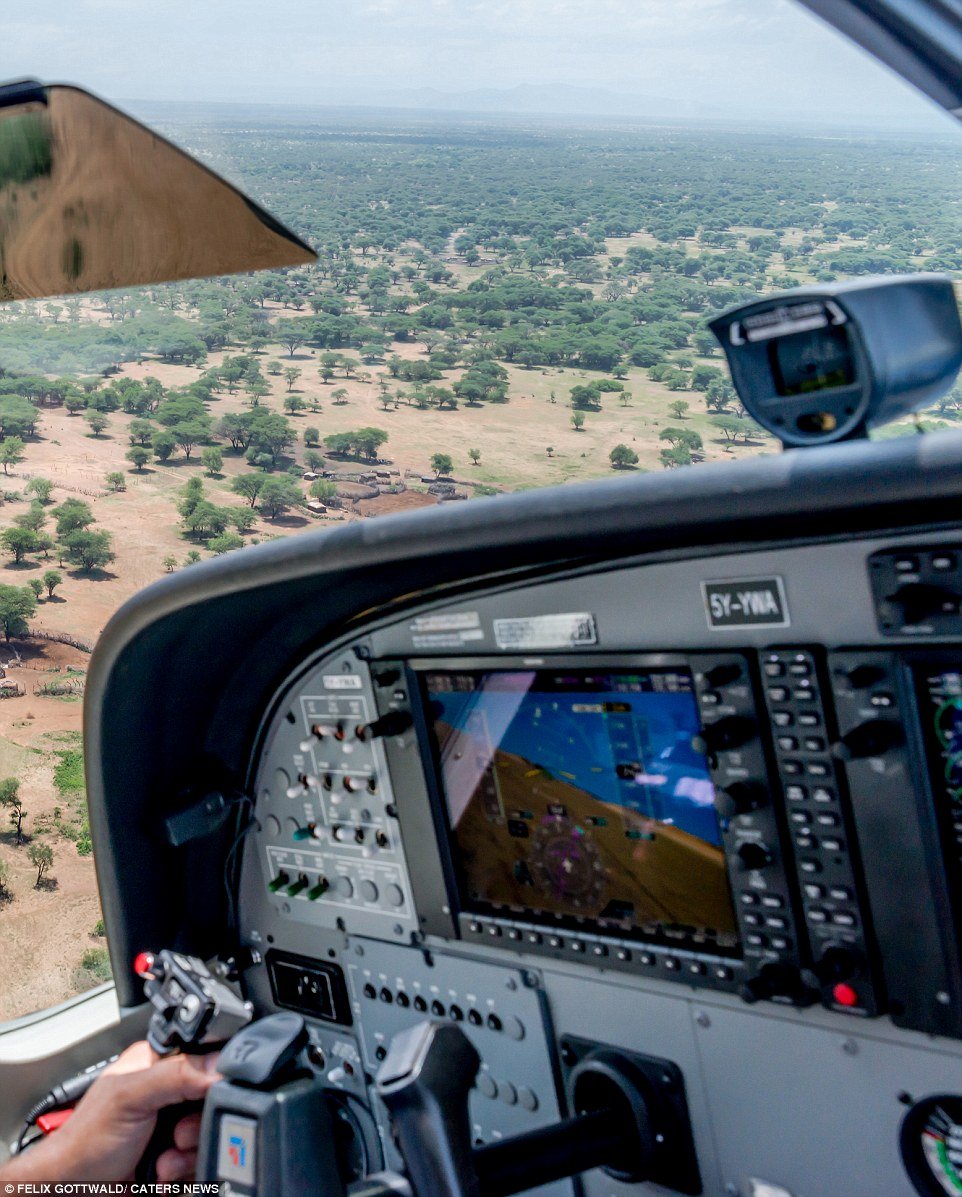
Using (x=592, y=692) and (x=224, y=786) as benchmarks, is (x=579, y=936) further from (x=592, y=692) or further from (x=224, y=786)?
(x=224, y=786)

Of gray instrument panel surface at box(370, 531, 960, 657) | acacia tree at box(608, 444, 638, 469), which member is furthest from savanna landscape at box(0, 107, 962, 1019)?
gray instrument panel surface at box(370, 531, 960, 657)

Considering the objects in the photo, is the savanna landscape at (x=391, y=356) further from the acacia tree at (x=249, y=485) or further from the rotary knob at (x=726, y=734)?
the rotary knob at (x=726, y=734)

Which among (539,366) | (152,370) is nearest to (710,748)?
(539,366)

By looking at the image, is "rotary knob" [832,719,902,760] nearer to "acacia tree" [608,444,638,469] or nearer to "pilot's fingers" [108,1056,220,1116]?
"acacia tree" [608,444,638,469]

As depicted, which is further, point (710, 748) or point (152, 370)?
point (152, 370)

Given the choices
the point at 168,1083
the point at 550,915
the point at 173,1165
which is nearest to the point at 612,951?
the point at 550,915

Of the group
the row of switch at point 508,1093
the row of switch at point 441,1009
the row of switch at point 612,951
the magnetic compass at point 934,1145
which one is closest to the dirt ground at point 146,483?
the row of switch at point 441,1009
